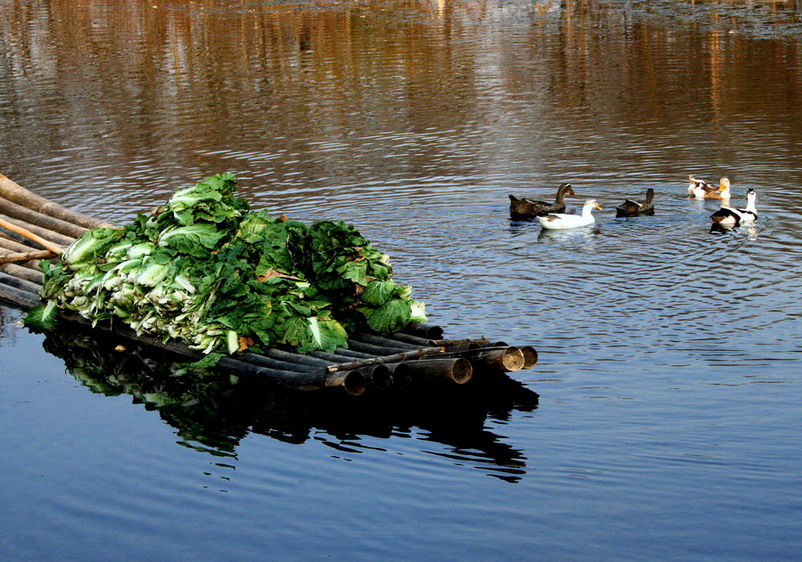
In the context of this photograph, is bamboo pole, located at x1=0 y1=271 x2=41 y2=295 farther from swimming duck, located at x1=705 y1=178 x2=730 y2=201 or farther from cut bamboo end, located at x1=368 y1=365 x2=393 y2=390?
swimming duck, located at x1=705 y1=178 x2=730 y2=201

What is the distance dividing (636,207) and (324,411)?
12.2 meters

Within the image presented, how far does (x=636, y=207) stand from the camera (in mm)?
25891

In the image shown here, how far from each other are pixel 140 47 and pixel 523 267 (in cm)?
4492

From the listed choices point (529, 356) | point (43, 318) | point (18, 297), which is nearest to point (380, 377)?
point (529, 356)

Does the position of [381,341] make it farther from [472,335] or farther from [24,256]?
[24,256]

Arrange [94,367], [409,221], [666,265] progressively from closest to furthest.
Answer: [94,367] → [666,265] → [409,221]

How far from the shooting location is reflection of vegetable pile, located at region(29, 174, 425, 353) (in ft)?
58.0

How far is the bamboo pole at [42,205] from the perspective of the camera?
2542 centimetres

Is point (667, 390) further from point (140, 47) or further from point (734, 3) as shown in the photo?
point (734, 3)

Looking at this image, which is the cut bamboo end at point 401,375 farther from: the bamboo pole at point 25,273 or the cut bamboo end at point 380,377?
the bamboo pole at point 25,273

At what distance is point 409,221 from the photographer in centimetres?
2650

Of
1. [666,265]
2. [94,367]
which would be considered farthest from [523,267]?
[94,367]

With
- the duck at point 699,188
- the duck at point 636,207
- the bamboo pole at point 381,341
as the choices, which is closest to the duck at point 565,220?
the duck at point 636,207

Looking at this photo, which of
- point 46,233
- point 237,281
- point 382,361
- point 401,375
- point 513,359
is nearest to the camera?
point 513,359
